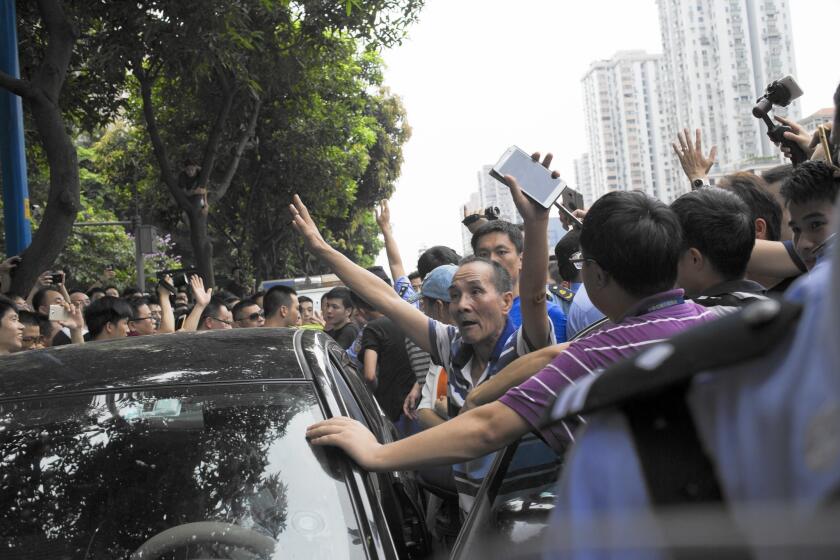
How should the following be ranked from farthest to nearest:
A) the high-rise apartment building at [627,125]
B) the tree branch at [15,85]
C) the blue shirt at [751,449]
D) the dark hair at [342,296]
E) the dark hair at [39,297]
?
the high-rise apartment building at [627,125] → the dark hair at [39,297] → the dark hair at [342,296] → the tree branch at [15,85] → the blue shirt at [751,449]

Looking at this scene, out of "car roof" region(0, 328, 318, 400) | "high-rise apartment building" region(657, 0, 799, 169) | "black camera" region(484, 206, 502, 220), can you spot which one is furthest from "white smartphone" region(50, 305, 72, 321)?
"high-rise apartment building" region(657, 0, 799, 169)

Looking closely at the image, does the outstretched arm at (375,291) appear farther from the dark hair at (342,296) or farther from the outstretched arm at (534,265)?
the dark hair at (342,296)

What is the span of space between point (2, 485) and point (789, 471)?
2085 mm

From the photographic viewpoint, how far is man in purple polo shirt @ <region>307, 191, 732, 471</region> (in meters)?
1.82

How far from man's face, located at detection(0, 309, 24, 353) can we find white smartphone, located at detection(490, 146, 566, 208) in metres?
3.57

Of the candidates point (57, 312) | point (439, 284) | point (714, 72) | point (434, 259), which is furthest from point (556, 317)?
point (714, 72)

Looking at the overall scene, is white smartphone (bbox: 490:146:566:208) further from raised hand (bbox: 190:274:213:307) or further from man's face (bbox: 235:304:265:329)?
man's face (bbox: 235:304:265:329)

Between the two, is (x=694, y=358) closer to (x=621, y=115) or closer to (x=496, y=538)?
(x=496, y=538)

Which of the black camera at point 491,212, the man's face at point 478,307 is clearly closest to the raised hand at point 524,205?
the man's face at point 478,307

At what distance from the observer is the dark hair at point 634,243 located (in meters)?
1.98

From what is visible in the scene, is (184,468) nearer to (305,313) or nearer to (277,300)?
(277,300)

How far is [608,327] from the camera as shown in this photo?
2.02 m

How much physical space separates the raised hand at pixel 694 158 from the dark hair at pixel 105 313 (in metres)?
3.62

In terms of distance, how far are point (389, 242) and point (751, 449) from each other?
4388 mm
